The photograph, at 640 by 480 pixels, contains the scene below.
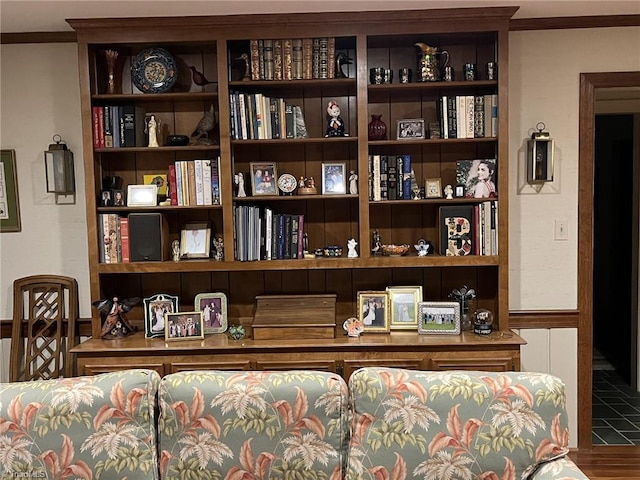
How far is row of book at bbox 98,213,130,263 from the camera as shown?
3.42 meters

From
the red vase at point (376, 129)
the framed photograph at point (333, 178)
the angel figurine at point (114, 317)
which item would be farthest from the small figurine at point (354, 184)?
the angel figurine at point (114, 317)

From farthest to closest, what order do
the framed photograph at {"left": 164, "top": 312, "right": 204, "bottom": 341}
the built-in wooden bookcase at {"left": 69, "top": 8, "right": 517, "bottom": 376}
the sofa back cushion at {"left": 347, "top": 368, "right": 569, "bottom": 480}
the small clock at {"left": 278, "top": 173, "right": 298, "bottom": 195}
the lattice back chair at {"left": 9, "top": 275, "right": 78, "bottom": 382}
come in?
the lattice back chair at {"left": 9, "top": 275, "right": 78, "bottom": 382}, the small clock at {"left": 278, "top": 173, "right": 298, "bottom": 195}, the framed photograph at {"left": 164, "top": 312, "right": 204, "bottom": 341}, the built-in wooden bookcase at {"left": 69, "top": 8, "right": 517, "bottom": 376}, the sofa back cushion at {"left": 347, "top": 368, "right": 569, "bottom": 480}

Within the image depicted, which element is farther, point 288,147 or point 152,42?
point 288,147

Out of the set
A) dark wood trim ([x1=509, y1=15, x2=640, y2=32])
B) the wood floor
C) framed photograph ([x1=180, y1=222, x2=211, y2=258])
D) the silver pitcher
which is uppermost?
dark wood trim ([x1=509, y1=15, x2=640, y2=32])

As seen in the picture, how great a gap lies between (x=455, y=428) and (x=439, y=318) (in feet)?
4.17

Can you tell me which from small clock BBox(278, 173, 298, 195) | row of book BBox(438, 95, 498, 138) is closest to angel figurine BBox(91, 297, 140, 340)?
small clock BBox(278, 173, 298, 195)

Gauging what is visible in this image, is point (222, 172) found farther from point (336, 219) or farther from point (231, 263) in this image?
point (336, 219)

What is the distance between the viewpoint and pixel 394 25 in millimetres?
3236

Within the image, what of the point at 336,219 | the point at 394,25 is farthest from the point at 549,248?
the point at 394,25

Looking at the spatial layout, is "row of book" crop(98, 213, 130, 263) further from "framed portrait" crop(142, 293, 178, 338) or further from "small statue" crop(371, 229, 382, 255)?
"small statue" crop(371, 229, 382, 255)

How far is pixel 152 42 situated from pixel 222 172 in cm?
78

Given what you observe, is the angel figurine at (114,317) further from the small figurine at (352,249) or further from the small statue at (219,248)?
the small figurine at (352,249)

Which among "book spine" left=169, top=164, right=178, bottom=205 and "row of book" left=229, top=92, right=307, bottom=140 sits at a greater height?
"row of book" left=229, top=92, right=307, bottom=140

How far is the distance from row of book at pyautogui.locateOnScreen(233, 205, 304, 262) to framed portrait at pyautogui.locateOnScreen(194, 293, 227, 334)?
12.0 inches
